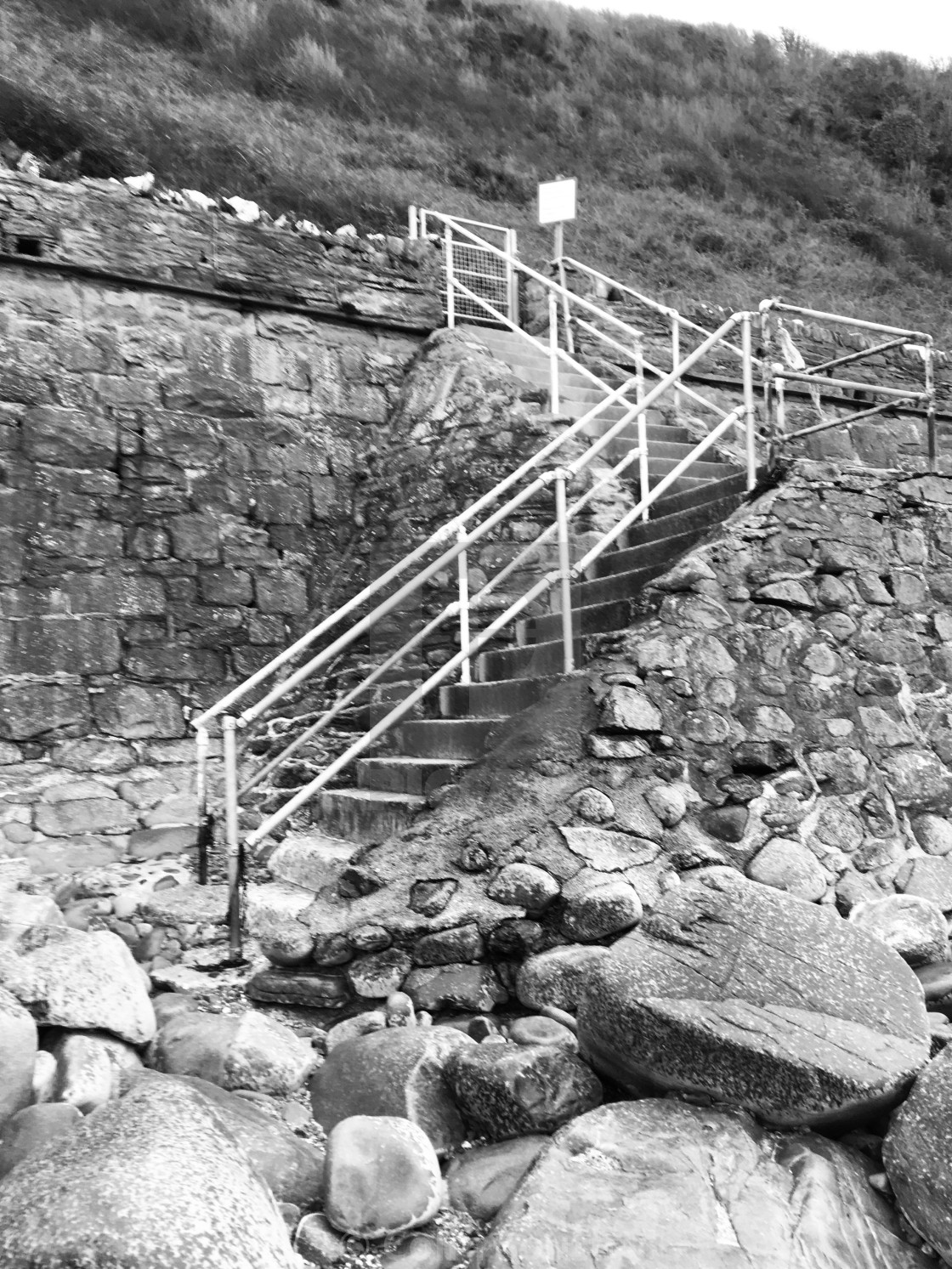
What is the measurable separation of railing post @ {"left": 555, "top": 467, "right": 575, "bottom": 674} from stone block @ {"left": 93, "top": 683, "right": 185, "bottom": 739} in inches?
101

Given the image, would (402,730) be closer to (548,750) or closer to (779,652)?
(548,750)

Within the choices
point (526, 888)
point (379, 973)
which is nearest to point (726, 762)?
point (526, 888)

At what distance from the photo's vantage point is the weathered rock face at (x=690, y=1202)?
255cm

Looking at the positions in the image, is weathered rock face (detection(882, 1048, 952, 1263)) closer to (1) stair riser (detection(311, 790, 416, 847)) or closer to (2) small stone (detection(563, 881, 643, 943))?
(2) small stone (detection(563, 881, 643, 943))

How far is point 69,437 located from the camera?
6191mm

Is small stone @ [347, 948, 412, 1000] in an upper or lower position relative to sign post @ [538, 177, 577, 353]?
lower

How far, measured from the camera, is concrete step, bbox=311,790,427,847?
450 cm

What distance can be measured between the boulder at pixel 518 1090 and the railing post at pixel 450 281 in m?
5.44

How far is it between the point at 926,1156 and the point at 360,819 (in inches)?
103

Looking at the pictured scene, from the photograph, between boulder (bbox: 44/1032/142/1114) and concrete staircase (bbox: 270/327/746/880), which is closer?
boulder (bbox: 44/1032/142/1114)

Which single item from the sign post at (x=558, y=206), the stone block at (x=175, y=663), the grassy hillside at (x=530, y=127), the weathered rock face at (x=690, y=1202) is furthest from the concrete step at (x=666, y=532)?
the grassy hillside at (x=530, y=127)

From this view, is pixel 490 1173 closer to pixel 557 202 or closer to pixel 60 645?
pixel 60 645

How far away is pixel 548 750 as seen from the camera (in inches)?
163

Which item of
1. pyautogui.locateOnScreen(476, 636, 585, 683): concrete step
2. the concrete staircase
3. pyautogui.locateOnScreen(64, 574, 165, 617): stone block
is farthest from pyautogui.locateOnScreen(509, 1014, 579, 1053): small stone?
pyautogui.locateOnScreen(64, 574, 165, 617): stone block
